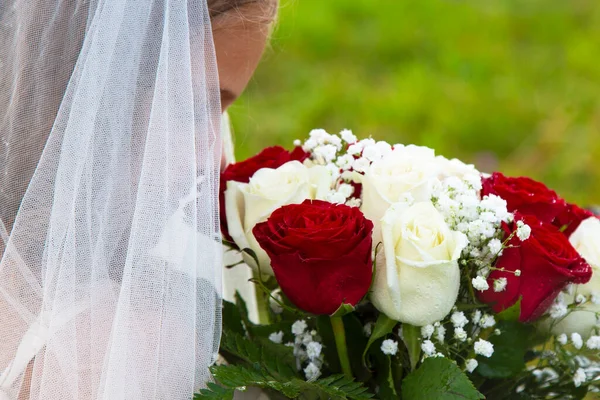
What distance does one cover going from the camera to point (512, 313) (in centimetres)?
110

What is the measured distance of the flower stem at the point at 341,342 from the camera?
1.11 metres

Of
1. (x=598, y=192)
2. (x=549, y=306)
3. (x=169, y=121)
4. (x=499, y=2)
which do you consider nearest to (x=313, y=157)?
(x=169, y=121)

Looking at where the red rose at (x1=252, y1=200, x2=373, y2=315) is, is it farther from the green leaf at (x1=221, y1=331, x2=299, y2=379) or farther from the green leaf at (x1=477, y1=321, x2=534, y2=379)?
the green leaf at (x1=477, y1=321, x2=534, y2=379)

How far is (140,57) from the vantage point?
1.09m

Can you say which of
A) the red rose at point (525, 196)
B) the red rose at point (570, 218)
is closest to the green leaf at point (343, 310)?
the red rose at point (525, 196)

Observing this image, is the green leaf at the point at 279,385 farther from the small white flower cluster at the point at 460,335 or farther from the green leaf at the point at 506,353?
the green leaf at the point at 506,353

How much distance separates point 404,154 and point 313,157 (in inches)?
6.6

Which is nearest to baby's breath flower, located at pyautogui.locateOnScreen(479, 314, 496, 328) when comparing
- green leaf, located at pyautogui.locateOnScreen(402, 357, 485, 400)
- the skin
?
green leaf, located at pyautogui.locateOnScreen(402, 357, 485, 400)

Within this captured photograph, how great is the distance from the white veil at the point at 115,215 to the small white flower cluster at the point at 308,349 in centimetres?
13

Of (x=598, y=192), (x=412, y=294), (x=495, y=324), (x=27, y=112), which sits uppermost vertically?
(x=27, y=112)

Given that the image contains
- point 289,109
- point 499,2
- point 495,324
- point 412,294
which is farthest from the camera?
point 499,2

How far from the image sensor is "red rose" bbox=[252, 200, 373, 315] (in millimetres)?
1012

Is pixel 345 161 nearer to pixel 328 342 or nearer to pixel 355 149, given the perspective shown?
pixel 355 149

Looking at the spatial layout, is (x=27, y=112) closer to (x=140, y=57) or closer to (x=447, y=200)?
(x=140, y=57)
